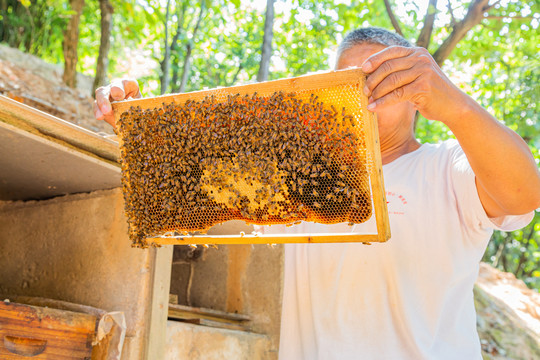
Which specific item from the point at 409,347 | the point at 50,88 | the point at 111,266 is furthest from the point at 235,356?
the point at 50,88

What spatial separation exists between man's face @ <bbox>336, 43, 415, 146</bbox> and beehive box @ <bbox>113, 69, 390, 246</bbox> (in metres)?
0.75

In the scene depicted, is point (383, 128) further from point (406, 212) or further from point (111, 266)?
point (111, 266)

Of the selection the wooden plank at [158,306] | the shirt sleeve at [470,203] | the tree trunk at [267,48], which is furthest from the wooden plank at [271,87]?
the tree trunk at [267,48]

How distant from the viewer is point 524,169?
6.53ft

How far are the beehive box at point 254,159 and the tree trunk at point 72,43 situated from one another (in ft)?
19.6

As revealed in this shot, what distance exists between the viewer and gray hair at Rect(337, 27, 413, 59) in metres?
2.80

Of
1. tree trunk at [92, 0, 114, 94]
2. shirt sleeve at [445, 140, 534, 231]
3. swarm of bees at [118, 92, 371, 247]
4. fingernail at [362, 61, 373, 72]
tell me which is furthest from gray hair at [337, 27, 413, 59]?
tree trunk at [92, 0, 114, 94]

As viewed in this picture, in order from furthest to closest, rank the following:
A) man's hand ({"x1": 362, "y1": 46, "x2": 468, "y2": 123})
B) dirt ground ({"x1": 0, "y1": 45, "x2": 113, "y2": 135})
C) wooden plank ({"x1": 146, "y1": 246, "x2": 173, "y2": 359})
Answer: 1. dirt ground ({"x1": 0, "y1": 45, "x2": 113, "y2": 135})
2. wooden plank ({"x1": 146, "y1": 246, "x2": 173, "y2": 359})
3. man's hand ({"x1": 362, "y1": 46, "x2": 468, "y2": 123})

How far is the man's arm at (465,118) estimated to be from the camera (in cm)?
184

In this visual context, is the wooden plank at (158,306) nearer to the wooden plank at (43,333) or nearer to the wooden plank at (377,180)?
the wooden plank at (43,333)

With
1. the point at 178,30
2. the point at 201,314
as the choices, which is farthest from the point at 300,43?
the point at 201,314

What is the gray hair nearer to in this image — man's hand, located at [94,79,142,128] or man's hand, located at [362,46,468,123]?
man's hand, located at [362,46,468,123]

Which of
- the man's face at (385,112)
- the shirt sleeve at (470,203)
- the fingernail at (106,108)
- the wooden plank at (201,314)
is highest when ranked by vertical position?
the man's face at (385,112)

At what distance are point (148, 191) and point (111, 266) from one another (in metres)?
1.15
